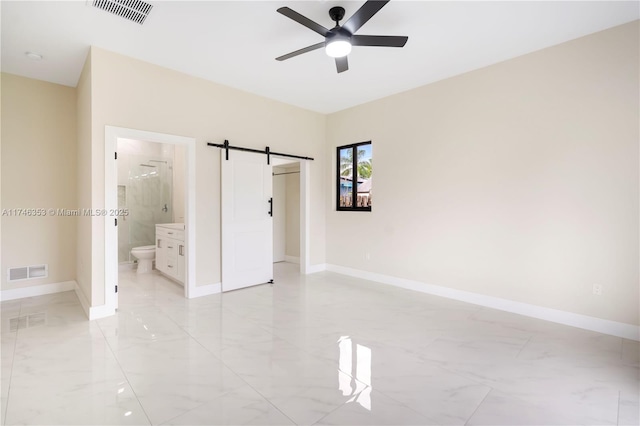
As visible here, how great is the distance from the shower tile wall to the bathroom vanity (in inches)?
43.0

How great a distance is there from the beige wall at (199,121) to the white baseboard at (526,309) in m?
1.81

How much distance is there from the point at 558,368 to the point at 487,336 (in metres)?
0.60

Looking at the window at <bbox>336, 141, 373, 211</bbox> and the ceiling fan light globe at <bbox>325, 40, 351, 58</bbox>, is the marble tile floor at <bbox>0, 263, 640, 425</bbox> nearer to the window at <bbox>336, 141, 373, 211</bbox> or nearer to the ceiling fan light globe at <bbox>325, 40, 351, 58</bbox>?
the window at <bbox>336, 141, 373, 211</bbox>

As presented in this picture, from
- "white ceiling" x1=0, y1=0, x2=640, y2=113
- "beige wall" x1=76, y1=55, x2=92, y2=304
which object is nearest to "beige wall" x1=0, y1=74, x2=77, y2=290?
→ "beige wall" x1=76, y1=55, x2=92, y2=304

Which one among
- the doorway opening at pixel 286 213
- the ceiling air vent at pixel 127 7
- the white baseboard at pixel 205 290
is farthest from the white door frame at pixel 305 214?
the ceiling air vent at pixel 127 7

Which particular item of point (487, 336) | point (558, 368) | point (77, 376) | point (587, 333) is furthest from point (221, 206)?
point (587, 333)

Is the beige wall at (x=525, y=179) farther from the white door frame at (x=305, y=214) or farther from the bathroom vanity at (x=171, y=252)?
the bathroom vanity at (x=171, y=252)

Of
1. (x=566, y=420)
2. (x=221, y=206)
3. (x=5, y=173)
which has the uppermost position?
(x=5, y=173)

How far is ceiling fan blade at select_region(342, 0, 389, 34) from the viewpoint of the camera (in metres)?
2.08

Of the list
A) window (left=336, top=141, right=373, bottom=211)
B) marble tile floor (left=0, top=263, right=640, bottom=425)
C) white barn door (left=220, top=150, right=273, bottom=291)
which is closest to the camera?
marble tile floor (left=0, top=263, right=640, bottom=425)

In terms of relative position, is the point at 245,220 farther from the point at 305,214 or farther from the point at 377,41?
the point at 377,41

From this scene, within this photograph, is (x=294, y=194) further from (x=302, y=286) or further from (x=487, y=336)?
(x=487, y=336)

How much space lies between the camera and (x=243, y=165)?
14.5ft

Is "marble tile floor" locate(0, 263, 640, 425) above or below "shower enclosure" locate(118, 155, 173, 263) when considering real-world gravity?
below
